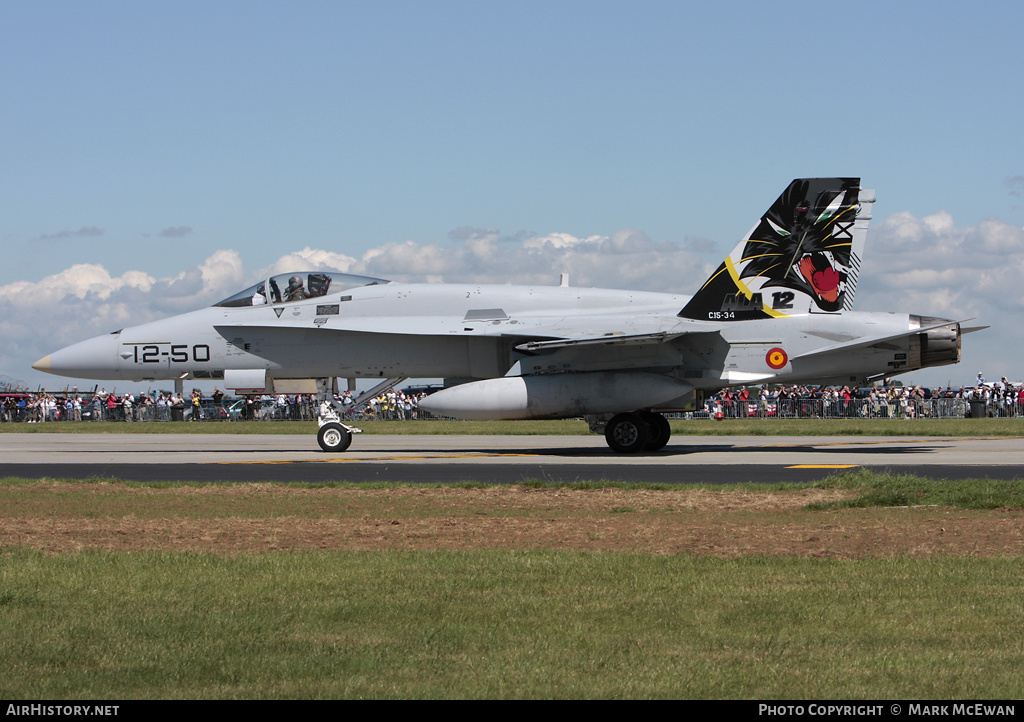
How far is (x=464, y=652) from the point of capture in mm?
5270

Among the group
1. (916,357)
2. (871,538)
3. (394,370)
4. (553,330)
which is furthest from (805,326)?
(871,538)

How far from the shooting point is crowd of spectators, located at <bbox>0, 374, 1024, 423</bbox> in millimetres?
41625

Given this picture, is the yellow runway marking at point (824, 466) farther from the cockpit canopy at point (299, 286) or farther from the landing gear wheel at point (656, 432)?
the cockpit canopy at point (299, 286)

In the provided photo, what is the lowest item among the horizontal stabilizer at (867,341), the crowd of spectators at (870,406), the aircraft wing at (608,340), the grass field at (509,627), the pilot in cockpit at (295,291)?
the crowd of spectators at (870,406)

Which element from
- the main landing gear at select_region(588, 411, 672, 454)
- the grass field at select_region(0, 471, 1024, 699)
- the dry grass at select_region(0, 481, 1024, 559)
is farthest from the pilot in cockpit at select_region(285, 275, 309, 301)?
the grass field at select_region(0, 471, 1024, 699)

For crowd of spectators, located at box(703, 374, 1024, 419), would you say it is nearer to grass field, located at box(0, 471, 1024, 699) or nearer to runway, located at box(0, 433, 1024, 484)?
runway, located at box(0, 433, 1024, 484)

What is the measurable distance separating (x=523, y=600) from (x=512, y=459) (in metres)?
13.1

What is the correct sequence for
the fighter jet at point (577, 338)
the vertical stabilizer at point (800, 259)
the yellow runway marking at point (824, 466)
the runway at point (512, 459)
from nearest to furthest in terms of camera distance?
the runway at point (512, 459), the yellow runway marking at point (824, 466), the fighter jet at point (577, 338), the vertical stabilizer at point (800, 259)

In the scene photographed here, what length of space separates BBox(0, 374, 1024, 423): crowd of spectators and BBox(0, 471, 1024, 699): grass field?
28984mm

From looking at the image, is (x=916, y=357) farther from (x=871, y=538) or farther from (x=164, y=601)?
(x=164, y=601)

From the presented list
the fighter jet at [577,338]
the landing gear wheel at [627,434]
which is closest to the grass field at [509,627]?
the fighter jet at [577,338]

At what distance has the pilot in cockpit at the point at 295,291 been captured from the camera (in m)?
21.9

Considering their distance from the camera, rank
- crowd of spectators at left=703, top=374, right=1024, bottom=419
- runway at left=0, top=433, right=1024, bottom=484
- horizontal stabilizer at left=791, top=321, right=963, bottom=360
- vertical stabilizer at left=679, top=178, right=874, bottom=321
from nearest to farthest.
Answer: runway at left=0, top=433, right=1024, bottom=484
horizontal stabilizer at left=791, top=321, right=963, bottom=360
vertical stabilizer at left=679, top=178, right=874, bottom=321
crowd of spectators at left=703, top=374, right=1024, bottom=419

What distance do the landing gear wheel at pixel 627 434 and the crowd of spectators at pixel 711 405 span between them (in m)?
18.8
